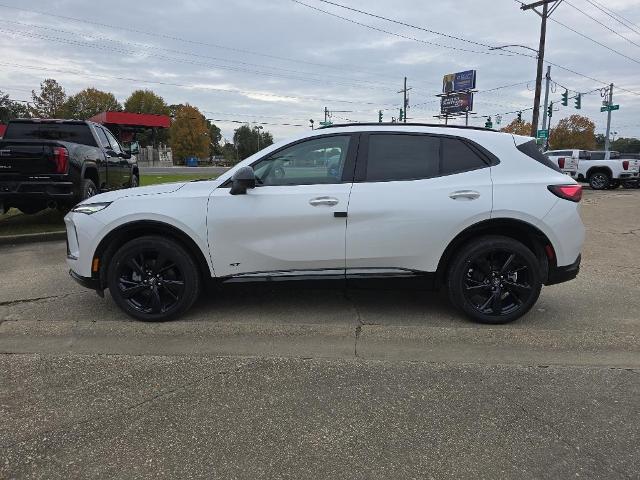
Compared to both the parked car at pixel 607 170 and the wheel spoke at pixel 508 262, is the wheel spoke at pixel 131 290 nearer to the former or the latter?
the wheel spoke at pixel 508 262

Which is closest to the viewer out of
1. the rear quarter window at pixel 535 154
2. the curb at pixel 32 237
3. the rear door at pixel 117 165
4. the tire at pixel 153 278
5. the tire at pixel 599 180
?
the tire at pixel 153 278

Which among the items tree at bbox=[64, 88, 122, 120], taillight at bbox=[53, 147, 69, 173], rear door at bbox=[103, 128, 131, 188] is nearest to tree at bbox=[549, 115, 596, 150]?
tree at bbox=[64, 88, 122, 120]

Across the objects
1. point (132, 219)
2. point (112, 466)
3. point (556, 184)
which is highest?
point (556, 184)

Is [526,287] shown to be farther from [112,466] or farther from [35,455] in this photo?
[35,455]

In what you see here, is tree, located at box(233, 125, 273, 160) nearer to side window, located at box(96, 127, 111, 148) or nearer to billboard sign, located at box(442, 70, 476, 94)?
billboard sign, located at box(442, 70, 476, 94)

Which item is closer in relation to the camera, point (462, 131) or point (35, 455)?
point (35, 455)

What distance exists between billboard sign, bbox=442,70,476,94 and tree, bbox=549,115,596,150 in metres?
26.3

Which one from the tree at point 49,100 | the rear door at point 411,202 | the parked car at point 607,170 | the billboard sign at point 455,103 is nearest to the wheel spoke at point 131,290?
the rear door at point 411,202

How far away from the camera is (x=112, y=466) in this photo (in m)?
2.59

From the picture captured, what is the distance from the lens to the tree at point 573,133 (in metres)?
83.1

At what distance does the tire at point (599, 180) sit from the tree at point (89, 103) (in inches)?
3068

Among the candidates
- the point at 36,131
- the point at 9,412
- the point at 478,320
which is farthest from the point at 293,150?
the point at 36,131

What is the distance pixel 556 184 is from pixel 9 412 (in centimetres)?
433

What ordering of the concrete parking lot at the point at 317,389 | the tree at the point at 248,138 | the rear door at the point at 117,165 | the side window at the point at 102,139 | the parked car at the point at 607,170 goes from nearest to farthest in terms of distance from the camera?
the concrete parking lot at the point at 317,389 < the side window at the point at 102,139 < the rear door at the point at 117,165 < the parked car at the point at 607,170 < the tree at the point at 248,138
